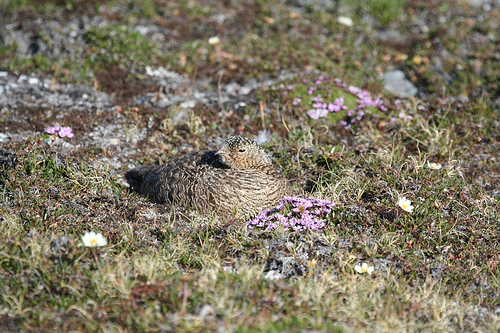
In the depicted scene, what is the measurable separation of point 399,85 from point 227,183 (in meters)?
4.75

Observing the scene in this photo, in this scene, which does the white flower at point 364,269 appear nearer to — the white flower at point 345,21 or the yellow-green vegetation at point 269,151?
the yellow-green vegetation at point 269,151

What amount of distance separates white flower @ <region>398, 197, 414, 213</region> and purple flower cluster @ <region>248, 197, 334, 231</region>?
0.75m

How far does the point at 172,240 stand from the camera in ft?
17.3

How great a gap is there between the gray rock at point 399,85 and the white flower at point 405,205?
11.4 ft

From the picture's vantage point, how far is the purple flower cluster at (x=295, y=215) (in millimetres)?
5521

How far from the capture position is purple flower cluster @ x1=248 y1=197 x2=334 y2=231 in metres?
5.52

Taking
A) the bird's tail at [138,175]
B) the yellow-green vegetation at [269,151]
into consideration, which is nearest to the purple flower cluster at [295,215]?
the yellow-green vegetation at [269,151]

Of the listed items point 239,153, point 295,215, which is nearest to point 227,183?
point 239,153

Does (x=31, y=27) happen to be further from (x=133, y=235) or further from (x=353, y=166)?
(x=353, y=166)

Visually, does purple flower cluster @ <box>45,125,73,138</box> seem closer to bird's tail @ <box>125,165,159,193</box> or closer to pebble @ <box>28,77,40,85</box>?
bird's tail @ <box>125,165,159,193</box>

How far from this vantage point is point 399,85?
9.17 m

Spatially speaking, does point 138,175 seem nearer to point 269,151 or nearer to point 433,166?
point 269,151

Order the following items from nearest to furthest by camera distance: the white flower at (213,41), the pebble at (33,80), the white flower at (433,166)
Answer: the white flower at (433,166)
the pebble at (33,80)
the white flower at (213,41)

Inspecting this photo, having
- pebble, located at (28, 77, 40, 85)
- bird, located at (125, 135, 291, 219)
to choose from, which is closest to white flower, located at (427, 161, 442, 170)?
bird, located at (125, 135, 291, 219)
